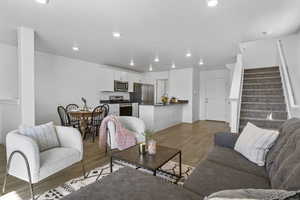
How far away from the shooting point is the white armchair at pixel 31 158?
163 cm

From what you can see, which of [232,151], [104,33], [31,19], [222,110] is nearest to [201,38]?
[104,33]

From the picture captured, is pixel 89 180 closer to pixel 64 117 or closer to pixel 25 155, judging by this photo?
pixel 25 155

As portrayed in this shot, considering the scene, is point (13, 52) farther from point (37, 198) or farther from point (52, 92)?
point (37, 198)

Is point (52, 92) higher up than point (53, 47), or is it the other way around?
point (53, 47)

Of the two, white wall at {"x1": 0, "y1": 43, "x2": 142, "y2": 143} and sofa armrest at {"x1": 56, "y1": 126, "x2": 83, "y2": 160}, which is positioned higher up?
white wall at {"x1": 0, "y1": 43, "x2": 142, "y2": 143}

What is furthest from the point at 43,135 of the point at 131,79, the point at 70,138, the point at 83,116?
the point at 131,79

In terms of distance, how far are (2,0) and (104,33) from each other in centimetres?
154

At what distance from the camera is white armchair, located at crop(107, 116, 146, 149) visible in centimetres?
289

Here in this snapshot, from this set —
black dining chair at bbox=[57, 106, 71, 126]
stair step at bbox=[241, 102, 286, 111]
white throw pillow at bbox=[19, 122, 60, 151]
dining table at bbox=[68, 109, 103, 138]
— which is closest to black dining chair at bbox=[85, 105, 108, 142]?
dining table at bbox=[68, 109, 103, 138]

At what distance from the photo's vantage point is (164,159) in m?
1.90

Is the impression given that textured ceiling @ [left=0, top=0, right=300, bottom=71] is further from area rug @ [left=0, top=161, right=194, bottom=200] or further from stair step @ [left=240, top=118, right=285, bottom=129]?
area rug @ [left=0, top=161, right=194, bottom=200]

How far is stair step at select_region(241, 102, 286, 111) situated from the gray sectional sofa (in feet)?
7.83

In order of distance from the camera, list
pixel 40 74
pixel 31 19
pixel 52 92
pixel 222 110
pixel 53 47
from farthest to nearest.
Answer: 1. pixel 222 110
2. pixel 52 92
3. pixel 40 74
4. pixel 53 47
5. pixel 31 19

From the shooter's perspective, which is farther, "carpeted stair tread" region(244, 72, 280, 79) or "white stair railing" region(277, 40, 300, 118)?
"carpeted stair tread" region(244, 72, 280, 79)
